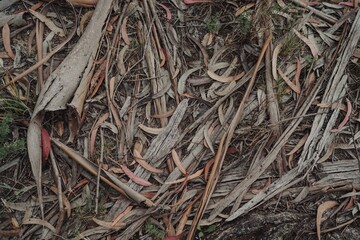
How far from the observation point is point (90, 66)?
2.57m

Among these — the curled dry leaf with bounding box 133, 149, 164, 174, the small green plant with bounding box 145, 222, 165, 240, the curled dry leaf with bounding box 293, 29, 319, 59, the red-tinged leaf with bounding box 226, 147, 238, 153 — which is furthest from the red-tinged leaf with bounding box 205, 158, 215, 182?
the curled dry leaf with bounding box 293, 29, 319, 59

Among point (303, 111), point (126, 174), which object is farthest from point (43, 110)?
point (303, 111)

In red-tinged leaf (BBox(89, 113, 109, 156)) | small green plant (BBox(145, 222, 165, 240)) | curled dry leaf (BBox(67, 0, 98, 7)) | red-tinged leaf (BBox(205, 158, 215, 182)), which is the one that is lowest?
small green plant (BBox(145, 222, 165, 240))

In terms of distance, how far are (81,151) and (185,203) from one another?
0.65 metres

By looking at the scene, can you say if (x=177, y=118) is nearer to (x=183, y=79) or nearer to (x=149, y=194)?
(x=183, y=79)

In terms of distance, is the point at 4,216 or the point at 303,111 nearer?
the point at 4,216

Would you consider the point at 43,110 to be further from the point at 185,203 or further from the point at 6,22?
the point at 185,203

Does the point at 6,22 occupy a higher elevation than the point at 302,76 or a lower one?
higher

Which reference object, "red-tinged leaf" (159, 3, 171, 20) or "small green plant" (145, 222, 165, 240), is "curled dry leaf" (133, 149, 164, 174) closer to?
"small green plant" (145, 222, 165, 240)

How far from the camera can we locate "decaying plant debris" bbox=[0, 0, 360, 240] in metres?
2.43

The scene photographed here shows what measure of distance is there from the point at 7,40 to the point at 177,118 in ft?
3.65

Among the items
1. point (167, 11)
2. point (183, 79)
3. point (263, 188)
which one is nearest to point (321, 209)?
point (263, 188)

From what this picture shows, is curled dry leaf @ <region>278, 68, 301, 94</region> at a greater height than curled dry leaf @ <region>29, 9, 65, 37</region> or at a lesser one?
lesser

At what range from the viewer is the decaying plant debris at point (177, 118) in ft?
7.96
